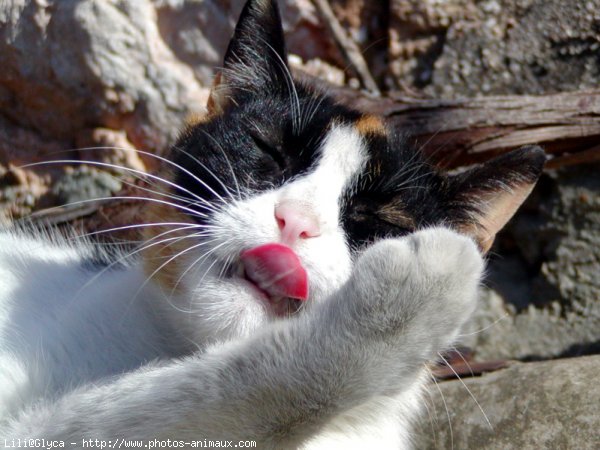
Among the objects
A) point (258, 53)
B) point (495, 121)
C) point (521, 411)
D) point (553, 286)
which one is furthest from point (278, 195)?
point (553, 286)

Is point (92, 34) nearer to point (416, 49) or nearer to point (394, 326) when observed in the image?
point (416, 49)

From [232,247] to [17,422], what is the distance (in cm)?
56

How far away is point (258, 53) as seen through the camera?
2.03 m

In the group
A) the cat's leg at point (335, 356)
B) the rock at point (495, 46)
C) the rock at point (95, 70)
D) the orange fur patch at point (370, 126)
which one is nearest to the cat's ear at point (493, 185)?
the orange fur patch at point (370, 126)

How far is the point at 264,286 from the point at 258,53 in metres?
0.83

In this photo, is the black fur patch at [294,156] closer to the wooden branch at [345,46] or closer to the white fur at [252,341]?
the white fur at [252,341]

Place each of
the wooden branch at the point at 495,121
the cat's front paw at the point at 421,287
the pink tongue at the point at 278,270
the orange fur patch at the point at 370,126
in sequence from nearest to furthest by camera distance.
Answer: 1. the cat's front paw at the point at 421,287
2. the pink tongue at the point at 278,270
3. the orange fur patch at the point at 370,126
4. the wooden branch at the point at 495,121

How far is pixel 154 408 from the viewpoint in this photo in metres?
1.36

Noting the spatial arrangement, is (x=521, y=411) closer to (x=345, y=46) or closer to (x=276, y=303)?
(x=276, y=303)

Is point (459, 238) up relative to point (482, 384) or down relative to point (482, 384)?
up

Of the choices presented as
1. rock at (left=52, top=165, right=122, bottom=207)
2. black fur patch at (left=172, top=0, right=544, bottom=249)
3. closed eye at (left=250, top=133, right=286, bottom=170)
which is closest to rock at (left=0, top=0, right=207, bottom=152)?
Answer: rock at (left=52, top=165, right=122, bottom=207)

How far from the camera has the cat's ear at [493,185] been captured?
186 cm

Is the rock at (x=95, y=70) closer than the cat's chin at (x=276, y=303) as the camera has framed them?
No

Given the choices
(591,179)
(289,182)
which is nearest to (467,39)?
(591,179)
